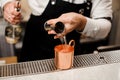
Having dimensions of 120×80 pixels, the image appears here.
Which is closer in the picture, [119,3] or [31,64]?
[31,64]

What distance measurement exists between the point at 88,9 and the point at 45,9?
0.90ft

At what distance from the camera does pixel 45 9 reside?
4.35 feet

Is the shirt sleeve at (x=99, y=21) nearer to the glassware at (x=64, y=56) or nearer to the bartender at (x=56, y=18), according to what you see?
the bartender at (x=56, y=18)

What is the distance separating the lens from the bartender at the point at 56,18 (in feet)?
3.66

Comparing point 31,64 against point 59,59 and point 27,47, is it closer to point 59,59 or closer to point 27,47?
point 59,59

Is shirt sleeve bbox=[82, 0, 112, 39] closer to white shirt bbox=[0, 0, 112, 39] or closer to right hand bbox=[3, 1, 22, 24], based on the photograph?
white shirt bbox=[0, 0, 112, 39]

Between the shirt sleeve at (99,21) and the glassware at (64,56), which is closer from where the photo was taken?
the glassware at (64,56)

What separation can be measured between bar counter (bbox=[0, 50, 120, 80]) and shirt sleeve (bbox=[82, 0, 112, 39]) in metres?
0.22

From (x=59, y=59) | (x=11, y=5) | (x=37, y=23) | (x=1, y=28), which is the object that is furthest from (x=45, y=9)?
(x=1, y=28)

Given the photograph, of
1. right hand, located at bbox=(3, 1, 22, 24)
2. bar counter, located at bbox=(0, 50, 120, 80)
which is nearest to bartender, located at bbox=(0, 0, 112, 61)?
right hand, located at bbox=(3, 1, 22, 24)

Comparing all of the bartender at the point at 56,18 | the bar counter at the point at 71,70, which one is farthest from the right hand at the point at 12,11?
the bar counter at the point at 71,70

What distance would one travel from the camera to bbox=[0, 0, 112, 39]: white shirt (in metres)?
1.17

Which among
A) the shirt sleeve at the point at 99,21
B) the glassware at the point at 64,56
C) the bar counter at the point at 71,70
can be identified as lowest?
the bar counter at the point at 71,70

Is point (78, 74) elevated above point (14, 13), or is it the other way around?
point (14, 13)
